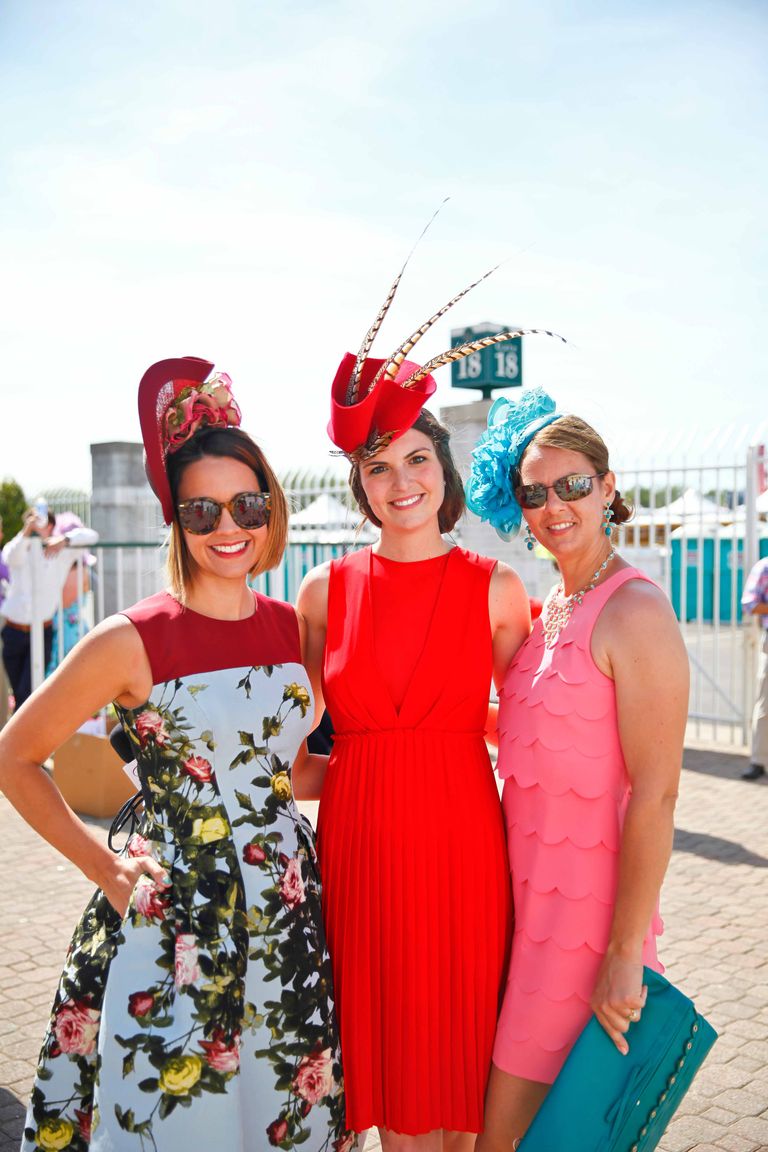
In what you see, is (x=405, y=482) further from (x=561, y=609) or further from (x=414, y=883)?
(x=414, y=883)

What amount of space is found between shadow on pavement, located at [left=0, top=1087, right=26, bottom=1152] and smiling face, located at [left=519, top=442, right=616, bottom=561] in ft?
8.29

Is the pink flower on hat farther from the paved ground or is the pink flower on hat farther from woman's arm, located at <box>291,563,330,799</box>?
the paved ground

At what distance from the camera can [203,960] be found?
212 cm

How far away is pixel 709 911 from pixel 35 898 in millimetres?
3575

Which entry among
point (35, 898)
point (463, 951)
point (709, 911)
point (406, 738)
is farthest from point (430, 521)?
point (35, 898)

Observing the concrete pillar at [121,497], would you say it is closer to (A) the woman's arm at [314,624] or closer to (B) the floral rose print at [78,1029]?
(A) the woman's arm at [314,624]

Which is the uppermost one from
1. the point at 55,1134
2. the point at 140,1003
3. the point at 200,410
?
the point at 200,410

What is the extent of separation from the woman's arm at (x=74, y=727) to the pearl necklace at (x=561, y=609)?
0.95 metres

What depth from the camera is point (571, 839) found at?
2.35m

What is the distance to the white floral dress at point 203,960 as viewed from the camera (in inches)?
80.7

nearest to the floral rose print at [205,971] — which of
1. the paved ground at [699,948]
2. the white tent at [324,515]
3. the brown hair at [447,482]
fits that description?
the brown hair at [447,482]

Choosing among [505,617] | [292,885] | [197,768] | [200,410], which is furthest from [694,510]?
[197,768]

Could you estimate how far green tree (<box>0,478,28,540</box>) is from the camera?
22484 mm

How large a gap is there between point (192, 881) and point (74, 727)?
1.37 ft
